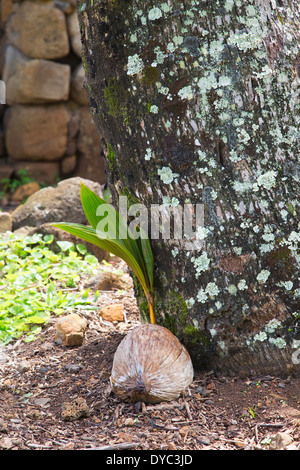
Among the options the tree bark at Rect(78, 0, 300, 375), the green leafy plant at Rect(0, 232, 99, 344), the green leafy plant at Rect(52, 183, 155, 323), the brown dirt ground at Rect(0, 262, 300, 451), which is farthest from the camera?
the green leafy plant at Rect(0, 232, 99, 344)

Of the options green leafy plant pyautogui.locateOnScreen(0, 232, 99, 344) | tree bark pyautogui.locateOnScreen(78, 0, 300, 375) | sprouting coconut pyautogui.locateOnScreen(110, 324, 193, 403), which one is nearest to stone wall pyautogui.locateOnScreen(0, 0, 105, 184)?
green leafy plant pyautogui.locateOnScreen(0, 232, 99, 344)

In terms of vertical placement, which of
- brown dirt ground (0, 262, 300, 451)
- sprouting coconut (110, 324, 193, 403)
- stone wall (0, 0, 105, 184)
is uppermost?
stone wall (0, 0, 105, 184)

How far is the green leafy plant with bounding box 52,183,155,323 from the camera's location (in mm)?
1942

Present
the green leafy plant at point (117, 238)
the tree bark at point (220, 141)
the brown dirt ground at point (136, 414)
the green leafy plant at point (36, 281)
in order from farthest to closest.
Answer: the green leafy plant at point (36, 281), the green leafy plant at point (117, 238), the tree bark at point (220, 141), the brown dirt ground at point (136, 414)

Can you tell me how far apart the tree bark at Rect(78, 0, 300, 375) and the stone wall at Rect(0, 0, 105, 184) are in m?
4.58

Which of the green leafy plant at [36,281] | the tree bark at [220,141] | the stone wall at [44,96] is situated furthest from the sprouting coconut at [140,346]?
the stone wall at [44,96]

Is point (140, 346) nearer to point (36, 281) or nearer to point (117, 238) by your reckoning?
point (117, 238)

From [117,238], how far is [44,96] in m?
4.99

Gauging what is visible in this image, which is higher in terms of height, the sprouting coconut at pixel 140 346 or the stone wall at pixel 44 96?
the stone wall at pixel 44 96

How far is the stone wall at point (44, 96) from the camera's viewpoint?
20.7 feet

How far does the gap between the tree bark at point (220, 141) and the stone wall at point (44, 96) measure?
4583 mm

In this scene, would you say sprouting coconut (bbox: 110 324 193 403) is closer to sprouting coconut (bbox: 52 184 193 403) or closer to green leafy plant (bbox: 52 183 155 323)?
sprouting coconut (bbox: 52 184 193 403)

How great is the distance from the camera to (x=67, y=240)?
3822 mm

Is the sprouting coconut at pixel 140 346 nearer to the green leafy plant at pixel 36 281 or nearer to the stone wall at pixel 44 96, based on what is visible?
the green leafy plant at pixel 36 281
